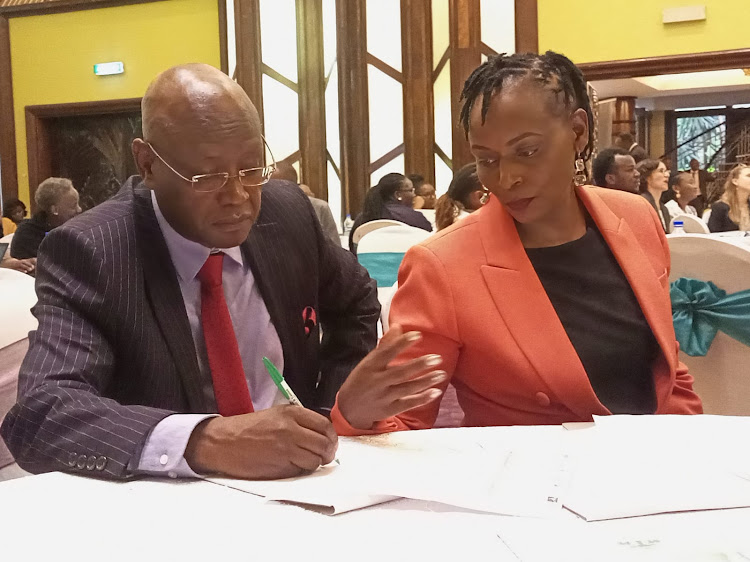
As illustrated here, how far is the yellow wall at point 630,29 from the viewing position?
22.3 feet

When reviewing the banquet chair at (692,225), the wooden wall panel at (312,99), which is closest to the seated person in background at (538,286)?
the banquet chair at (692,225)

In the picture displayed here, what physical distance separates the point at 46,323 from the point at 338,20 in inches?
280

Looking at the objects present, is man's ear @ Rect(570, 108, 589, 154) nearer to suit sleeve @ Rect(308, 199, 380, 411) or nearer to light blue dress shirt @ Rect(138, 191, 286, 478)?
suit sleeve @ Rect(308, 199, 380, 411)

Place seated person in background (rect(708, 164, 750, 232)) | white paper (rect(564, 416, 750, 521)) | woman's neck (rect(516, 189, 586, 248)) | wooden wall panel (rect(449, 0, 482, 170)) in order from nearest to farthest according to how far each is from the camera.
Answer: white paper (rect(564, 416, 750, 521)) → woman's neck (rect(516, 189, 586, 248)) → seated person in background (rect(708, 164, 750, 232)) → wooden wall panel (rect(449, 0, 482, 170))

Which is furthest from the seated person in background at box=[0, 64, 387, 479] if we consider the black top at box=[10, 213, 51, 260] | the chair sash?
the black top at box=[10, 213, 51, 260]

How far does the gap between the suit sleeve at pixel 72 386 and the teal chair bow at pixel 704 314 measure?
1.03m

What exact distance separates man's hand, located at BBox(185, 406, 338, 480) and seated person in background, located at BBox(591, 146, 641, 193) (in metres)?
3.78

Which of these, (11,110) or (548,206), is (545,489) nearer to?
(548,206)

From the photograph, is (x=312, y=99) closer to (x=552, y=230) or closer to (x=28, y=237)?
(x=28, y=237)

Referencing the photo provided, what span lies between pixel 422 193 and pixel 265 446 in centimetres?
642

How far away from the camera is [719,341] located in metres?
1.64

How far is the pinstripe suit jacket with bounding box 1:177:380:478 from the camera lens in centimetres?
108

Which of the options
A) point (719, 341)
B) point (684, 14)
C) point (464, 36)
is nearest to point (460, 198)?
point (719, 341)

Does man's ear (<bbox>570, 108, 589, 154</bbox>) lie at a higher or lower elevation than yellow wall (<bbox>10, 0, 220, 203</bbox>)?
lower
